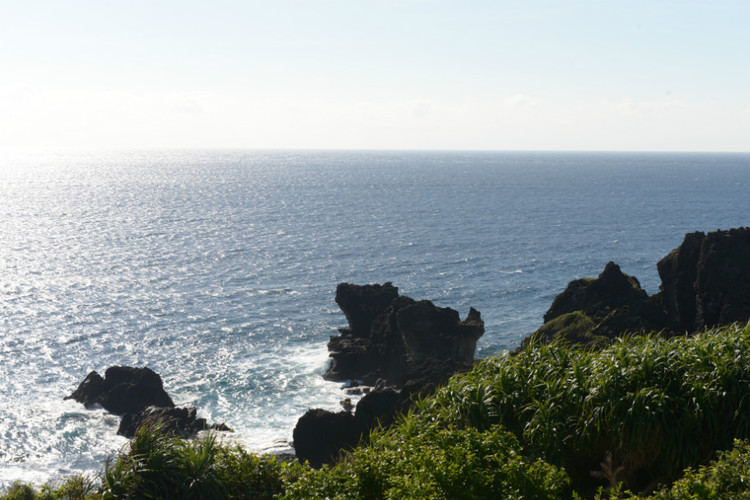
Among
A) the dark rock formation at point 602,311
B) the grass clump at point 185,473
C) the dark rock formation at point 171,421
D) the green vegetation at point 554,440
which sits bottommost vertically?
the dark rock formation at point 171,421

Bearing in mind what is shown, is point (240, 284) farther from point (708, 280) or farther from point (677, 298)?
point (708, 280)

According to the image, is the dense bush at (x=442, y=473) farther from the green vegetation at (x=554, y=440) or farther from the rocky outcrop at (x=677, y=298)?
the rocky outcrop at (x=677, y=298)

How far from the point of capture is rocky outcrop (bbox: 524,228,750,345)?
42156 millimetres

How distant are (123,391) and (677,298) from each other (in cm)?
4251

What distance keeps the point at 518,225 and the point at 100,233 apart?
86.2 metres

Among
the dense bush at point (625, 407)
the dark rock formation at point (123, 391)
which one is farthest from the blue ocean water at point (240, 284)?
the dense bush at point (625, 407)

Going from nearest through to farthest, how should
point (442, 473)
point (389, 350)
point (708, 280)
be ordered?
point (442, 473) → point (708, 280) → point (389, 350)

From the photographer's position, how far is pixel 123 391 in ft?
160

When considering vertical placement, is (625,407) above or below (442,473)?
above

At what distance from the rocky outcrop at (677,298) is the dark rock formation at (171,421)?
2418 centimetres

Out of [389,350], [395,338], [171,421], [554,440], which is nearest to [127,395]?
[171,421]

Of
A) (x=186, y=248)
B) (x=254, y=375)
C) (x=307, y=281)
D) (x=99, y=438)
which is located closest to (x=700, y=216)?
(x=307, y=281)

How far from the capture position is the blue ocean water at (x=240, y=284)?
48688 mm

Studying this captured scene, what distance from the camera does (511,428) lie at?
16812mm
